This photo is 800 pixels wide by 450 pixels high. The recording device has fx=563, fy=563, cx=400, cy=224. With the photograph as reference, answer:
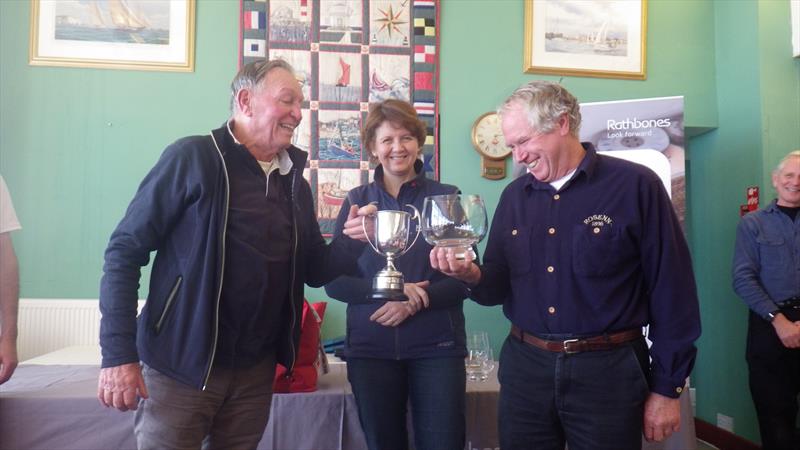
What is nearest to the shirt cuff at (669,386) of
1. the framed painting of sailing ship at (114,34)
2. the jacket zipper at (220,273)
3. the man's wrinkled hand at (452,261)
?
the man's wrinkled hand at (452,261)

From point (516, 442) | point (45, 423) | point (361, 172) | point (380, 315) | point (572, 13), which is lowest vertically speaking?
point (45, 423)

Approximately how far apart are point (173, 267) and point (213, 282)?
0.14 meters

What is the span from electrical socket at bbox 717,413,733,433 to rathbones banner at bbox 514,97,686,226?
5.36ft

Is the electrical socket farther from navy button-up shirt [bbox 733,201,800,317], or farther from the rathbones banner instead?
the rathbones banner

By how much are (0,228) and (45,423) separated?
898mm

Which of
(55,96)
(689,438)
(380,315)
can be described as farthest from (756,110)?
(55,96)

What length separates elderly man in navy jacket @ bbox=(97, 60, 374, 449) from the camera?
154 centimetres

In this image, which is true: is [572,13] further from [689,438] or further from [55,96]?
[55,96]

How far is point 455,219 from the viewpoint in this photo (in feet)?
5.74

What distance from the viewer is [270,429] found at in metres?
2.53

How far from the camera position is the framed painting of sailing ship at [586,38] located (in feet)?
13.8

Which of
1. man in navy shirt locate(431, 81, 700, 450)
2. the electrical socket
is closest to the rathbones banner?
the electrical socket

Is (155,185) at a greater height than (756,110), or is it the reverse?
(756,110)

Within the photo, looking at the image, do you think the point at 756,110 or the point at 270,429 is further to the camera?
the point at 756,110
